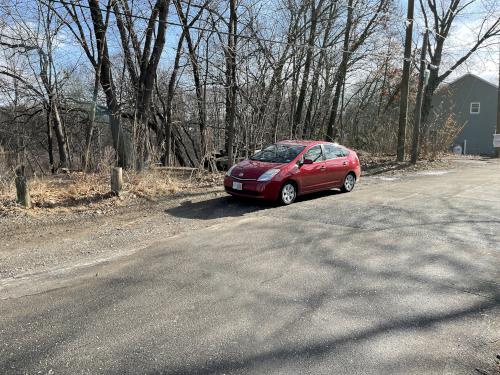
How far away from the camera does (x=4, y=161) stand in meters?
9.96

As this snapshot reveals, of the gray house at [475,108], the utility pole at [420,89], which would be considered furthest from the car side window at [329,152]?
the gray house at [475,108]

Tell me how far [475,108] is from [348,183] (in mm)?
37328

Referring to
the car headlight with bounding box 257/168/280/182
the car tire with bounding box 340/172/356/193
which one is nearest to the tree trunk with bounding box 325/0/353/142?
the car tire with bounding box 340/172/356/193

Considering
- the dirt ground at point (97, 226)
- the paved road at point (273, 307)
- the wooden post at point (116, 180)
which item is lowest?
the paved road at point (273, 307)

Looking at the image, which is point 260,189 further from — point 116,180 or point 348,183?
point 348,183

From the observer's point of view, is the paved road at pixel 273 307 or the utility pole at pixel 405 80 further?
the utility pole at pixel 405 80

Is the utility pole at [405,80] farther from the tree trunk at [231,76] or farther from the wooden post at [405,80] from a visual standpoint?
the tree trunk at [231,76]

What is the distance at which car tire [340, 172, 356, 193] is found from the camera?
11431mm

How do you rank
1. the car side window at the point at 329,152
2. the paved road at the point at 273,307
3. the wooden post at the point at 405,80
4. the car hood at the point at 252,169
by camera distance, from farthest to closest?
the wooden post at the point at 405,80 < the car side window at the point at 329,152 < the car hood at the point at 252,169 < the paved road at the point at 273,307

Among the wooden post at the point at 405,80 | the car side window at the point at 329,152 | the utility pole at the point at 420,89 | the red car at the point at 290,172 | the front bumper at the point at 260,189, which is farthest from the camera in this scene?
the wooden post at the point at 405,80

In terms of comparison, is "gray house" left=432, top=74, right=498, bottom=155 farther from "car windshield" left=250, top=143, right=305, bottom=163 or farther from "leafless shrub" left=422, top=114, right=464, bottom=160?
"car windshield" left=250, top=143, right=305, bottom=163

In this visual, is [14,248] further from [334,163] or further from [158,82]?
[158,82]

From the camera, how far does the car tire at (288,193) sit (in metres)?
9.36

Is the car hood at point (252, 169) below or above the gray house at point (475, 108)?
below
